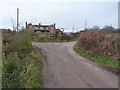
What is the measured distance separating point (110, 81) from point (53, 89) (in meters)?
3.48

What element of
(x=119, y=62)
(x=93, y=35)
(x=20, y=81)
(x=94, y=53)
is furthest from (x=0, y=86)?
(x=93, y=35)

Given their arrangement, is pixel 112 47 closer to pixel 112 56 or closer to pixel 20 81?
pixel 112 56

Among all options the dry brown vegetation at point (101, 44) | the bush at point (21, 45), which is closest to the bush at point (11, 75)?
the bush at point (21, 45)

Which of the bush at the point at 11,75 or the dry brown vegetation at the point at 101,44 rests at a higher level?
the dry brown vegetation at the point at 101,44

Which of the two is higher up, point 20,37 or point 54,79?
point 20,37

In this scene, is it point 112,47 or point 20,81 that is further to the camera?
point 112,47

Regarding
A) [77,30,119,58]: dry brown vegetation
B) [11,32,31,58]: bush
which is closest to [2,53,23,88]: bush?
[11,32,31,58]: bush

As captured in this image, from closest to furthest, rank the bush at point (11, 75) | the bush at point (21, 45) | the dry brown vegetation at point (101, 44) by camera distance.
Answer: the bush at point (11, 75)
the bush at point (21, 45)
the dry brown vegetation at point (101, 44)

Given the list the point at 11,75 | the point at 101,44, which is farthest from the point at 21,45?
the point at 101,44

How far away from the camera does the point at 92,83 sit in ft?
27.0

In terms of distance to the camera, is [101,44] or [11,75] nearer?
[11,75]

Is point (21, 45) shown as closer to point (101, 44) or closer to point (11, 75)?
point (11, 75)

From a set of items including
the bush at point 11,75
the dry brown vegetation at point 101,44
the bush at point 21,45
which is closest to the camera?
the bush at point 11,75

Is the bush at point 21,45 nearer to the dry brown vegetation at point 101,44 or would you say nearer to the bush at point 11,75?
the bush at point 11,75
